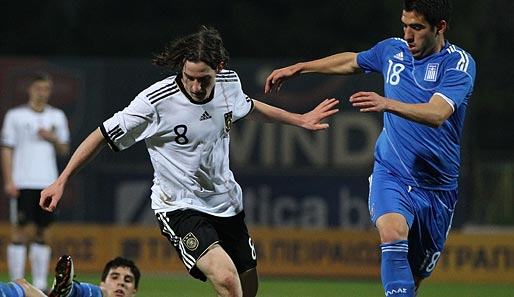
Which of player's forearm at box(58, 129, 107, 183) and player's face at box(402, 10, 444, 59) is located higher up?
player's face at box(402, 10, 444, 59)

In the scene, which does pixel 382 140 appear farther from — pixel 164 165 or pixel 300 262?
pixel 300 262

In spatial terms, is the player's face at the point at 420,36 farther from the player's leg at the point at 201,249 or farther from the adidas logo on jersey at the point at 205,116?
the player's leg at the point at 201,249

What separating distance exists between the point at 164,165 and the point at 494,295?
20.7 ft

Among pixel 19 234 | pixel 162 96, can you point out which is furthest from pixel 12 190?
pixel 162 96

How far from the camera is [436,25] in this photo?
7.04m

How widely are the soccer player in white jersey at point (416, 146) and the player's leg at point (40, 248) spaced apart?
15.4 feet

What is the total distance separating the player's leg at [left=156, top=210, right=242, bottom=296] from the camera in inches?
269

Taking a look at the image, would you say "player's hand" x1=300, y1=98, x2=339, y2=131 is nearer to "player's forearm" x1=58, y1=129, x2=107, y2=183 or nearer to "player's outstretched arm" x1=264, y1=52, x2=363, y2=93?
"player's outstretched arm" x1=264, y1=52, x2=363, y2=93

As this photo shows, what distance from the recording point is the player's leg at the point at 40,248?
11516mm

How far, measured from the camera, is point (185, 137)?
706cm

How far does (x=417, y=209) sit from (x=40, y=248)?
536 centimetres

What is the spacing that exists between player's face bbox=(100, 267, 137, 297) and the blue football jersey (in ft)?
6.14

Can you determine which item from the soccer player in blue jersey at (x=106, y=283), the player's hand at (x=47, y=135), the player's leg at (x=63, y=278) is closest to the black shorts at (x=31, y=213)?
the player's hand at (x=47, y=135)

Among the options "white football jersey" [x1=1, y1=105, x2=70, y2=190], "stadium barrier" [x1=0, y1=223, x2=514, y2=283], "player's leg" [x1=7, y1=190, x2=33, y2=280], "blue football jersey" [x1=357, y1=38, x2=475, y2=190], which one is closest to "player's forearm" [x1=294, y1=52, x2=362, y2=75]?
"blue football jersey" [x1=357, y1=38, x2=475, y2=190]
